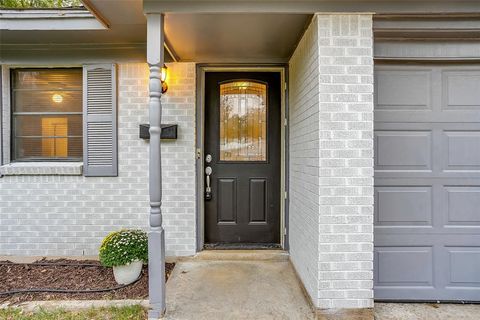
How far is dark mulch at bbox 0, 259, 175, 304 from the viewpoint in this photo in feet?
8.27

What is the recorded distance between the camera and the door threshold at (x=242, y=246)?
3.44m

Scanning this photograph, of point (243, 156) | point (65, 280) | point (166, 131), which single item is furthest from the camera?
point (243, 156)

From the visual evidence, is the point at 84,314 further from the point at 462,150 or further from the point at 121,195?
the point at 462,150

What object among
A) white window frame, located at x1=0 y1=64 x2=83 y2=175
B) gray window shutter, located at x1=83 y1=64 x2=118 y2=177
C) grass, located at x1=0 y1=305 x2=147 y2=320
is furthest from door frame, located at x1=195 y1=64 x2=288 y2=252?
white window frame, located at x1=0 y1=64 x2=83 y2=175

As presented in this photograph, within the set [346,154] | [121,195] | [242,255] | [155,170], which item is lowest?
[242,255]

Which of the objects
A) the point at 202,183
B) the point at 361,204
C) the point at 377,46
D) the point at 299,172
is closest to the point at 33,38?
the point at 202,183

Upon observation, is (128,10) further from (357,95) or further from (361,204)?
(361,204)

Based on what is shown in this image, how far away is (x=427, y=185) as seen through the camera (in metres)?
2.43

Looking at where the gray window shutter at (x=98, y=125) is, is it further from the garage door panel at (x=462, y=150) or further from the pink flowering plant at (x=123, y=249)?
the garage door panel at (x=462, y=150)

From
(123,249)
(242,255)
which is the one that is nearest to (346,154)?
(242,255)

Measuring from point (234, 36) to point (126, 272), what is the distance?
2341 millimetres

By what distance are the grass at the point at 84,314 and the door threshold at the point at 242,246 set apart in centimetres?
123

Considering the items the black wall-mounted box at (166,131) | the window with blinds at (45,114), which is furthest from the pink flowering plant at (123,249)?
the window with blinds at (45,114)

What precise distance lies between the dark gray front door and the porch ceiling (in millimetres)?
321
